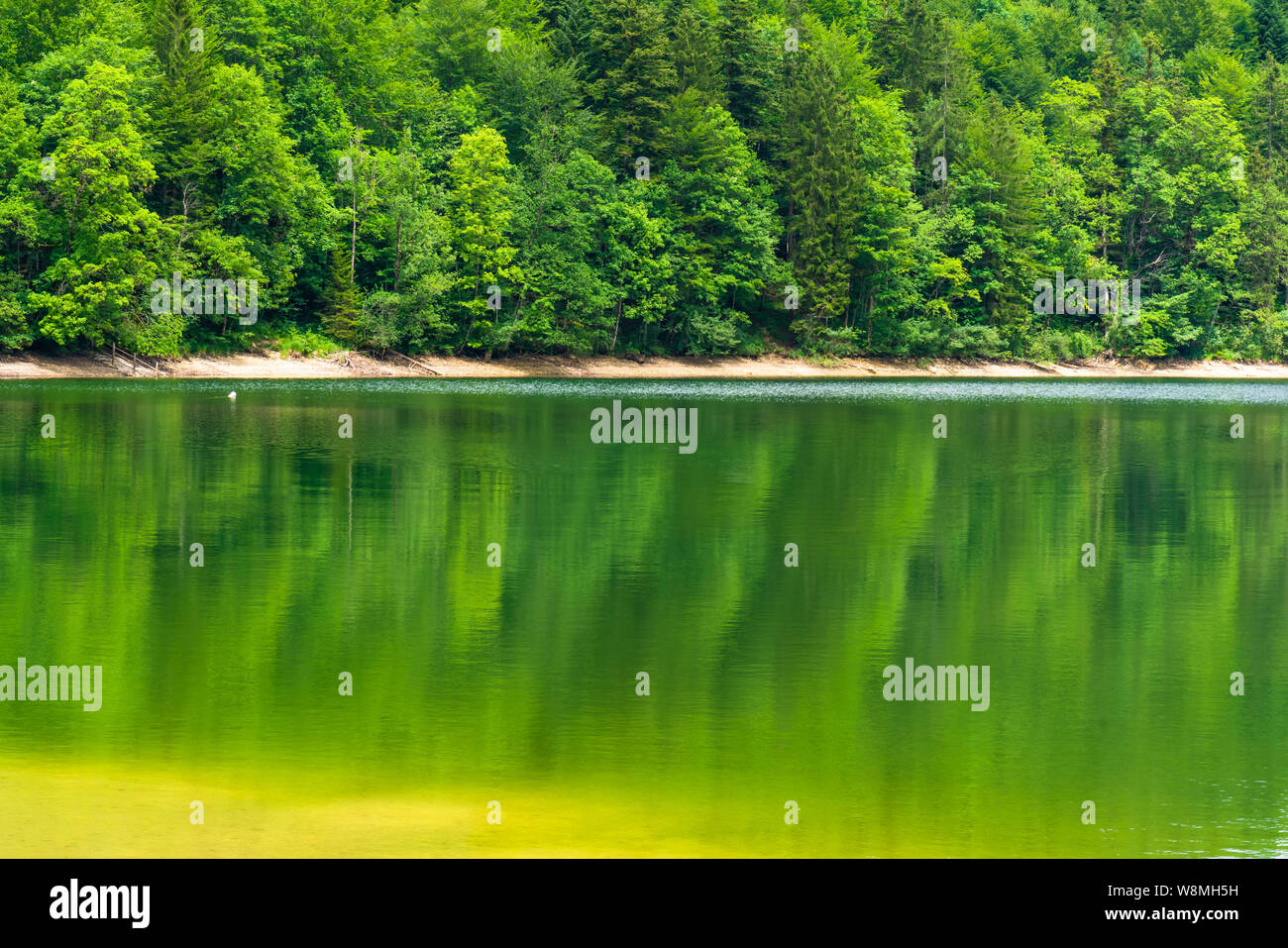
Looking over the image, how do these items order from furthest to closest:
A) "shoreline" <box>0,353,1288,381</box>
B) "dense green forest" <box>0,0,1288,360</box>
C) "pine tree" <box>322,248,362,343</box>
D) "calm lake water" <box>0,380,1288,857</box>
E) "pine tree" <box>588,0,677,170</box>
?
1. "pine tree" <box>588,0,677,170</box>
2. "pine tree" <box>322,248,362,343</box>
3. "dense green forest" <box>0,0,1288,360</box>
4. "shoreline" <box>0,353,1288,381</box>
5. "calm lake water" <box>0,380,1288,857</box>

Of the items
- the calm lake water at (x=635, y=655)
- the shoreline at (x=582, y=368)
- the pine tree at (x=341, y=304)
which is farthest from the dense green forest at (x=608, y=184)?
the calm lake water at (x=635, y=655)

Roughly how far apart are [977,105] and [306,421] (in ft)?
275

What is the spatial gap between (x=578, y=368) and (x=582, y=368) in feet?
0.86

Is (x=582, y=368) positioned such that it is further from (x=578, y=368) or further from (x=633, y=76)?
(x=633, y=76)

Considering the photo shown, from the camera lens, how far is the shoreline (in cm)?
8131

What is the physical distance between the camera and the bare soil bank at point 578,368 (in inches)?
3204

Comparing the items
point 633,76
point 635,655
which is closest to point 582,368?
point 633,76

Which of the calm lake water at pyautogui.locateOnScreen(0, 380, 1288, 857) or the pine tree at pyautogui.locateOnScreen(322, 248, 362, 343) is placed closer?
the calm lake water at pyautogui.locateOnScreen(0, 380, 1288, 857)

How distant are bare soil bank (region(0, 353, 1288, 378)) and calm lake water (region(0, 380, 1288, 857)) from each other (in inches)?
1834

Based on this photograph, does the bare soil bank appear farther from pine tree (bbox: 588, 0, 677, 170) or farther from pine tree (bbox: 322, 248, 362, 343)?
pine tree (bbox: 588, 0, 677, 170)

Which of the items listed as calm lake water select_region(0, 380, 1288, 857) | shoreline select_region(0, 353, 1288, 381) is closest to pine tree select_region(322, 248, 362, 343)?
shoreline select_region(0, 353, 1288, 381)

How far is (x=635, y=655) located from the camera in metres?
16.8
